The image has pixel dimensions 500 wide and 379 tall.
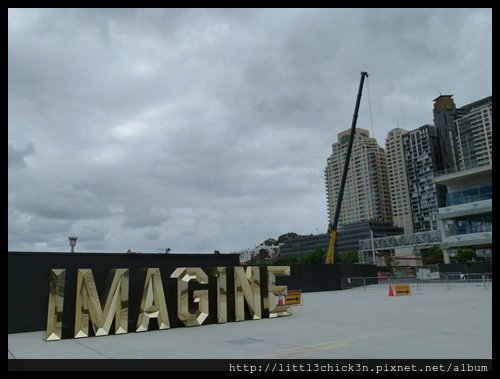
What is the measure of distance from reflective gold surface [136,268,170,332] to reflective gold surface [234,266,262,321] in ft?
9.65

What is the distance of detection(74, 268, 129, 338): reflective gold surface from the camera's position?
13297 millimetres

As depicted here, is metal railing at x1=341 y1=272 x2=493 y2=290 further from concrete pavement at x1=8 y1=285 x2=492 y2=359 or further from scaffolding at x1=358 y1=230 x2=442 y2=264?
concrete pavement at x1=8 y1=285 x2=492 y2=359

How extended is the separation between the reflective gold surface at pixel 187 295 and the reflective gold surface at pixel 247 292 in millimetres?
1420

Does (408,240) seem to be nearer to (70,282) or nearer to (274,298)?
(274,298)

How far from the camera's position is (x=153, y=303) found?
14.5 meters

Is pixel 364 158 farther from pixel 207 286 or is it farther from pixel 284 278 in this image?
pixel 207 286

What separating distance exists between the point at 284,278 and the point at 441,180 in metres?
27.9

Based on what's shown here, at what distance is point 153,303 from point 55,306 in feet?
10.3

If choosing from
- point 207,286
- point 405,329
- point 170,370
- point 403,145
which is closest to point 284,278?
point 207,286

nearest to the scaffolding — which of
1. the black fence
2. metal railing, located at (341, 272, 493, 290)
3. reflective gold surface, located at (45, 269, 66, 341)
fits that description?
metal railing, located at (341, 272, 493, 290)

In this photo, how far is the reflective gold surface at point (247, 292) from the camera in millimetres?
16297

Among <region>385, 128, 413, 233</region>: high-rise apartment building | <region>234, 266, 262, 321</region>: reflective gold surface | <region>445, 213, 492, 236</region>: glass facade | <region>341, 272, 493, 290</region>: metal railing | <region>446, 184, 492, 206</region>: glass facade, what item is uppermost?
<region>385, 128, 413, 233</region>: high-rise apartment building

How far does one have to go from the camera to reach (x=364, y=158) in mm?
41188

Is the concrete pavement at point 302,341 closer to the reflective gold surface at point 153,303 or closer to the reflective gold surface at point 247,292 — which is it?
the reflective gold surface at point 153,303
